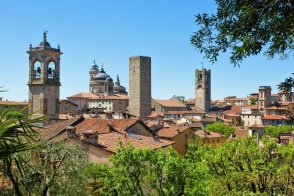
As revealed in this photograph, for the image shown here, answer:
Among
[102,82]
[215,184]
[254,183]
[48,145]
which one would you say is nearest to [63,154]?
[48,145]

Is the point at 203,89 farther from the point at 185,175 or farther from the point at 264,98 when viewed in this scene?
the point at 185,175

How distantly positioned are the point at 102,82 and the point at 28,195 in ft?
433

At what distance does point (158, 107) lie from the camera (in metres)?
136

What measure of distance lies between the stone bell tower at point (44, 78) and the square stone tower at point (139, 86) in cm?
3885

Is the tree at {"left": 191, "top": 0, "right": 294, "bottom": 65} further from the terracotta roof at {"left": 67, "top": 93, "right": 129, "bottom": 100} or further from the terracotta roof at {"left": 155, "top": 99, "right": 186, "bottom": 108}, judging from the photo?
the terracotta roof at {"left": 155, "top": 99, "right": 186, "bottom": 108}

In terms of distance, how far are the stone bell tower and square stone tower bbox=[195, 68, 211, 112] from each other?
9502 centimetres

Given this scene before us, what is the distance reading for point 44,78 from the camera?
5350 centimetres

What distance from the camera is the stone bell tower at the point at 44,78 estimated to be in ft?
175

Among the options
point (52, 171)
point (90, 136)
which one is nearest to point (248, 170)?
point (52, 171)

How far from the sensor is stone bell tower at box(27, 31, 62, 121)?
53.3m

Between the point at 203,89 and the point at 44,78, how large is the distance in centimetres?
9761

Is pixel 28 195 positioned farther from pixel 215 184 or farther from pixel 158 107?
pixel 158 107

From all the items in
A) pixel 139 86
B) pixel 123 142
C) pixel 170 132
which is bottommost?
pixel 170 132

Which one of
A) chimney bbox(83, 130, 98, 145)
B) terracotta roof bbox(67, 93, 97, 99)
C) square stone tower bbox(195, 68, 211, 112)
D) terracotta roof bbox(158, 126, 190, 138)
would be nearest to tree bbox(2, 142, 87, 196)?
chimney bbox(83, 130, 98, 145)
